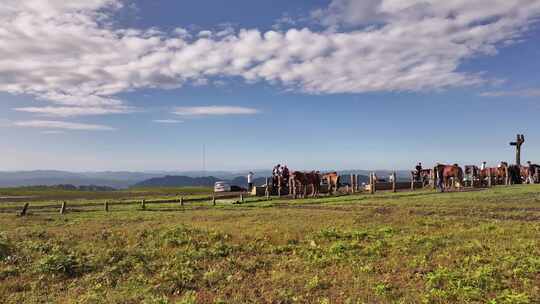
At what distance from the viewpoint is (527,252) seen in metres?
12.6

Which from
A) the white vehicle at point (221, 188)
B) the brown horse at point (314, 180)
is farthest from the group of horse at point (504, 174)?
the white vehicle at point (221, 188)

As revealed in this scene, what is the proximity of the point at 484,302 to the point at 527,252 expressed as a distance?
4.63 metres

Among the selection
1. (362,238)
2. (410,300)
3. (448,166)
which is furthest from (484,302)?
(448,166)

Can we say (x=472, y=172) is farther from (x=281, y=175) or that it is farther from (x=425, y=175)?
(x=281, y=175)

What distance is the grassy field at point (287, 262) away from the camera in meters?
10.1

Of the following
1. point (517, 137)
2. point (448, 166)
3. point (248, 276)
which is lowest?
point (248, 276)

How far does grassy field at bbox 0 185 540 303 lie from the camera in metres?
10.1

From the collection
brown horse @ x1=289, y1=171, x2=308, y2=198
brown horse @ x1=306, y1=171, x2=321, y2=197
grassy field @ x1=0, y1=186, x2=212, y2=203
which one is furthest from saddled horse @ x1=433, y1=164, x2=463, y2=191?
grassy field @ x1=0, y1=186, x2=212, y2=203

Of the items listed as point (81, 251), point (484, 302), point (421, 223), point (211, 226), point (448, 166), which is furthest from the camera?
point (448, 166)

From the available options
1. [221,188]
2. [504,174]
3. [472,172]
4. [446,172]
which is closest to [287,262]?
[446,172]

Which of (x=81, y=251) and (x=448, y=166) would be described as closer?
(x=81, y=251)

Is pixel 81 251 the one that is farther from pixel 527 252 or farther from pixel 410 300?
pixel 527 252

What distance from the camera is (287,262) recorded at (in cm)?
1316

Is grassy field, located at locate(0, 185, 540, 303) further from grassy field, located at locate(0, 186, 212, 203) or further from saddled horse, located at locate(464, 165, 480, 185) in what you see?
grassy field, located at locate(0, 186, 212, 203)
